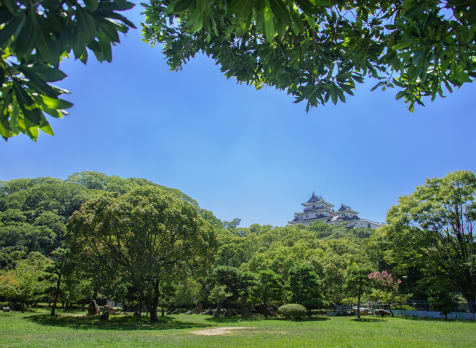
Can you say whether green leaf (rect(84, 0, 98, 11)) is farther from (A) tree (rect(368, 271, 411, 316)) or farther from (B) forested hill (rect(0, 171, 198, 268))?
(B) forested hill (rect(0, 171, 198, 268))

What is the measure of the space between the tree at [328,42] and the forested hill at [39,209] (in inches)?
1289

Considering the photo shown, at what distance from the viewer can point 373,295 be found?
21.0 meters

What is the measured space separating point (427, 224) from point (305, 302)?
9899mm

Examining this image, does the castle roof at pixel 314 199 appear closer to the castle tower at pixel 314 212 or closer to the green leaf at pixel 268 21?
the castle tower at pixel 314 212

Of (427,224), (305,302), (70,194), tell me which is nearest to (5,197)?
(70,194)

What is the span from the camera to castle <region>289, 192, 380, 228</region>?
253 ft

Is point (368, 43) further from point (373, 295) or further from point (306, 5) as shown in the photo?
point (373, 295)

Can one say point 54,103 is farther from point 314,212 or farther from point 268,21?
point 314,212

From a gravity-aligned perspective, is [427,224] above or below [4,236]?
above

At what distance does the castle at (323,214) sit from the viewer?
253 feet

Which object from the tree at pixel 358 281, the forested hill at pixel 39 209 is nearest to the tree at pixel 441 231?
the tree at pixel 358 281

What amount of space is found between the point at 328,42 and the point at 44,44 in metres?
2.51

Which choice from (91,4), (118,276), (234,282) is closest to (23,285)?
(118,276)

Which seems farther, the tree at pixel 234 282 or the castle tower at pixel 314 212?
the castle tower at pixel 314 212
